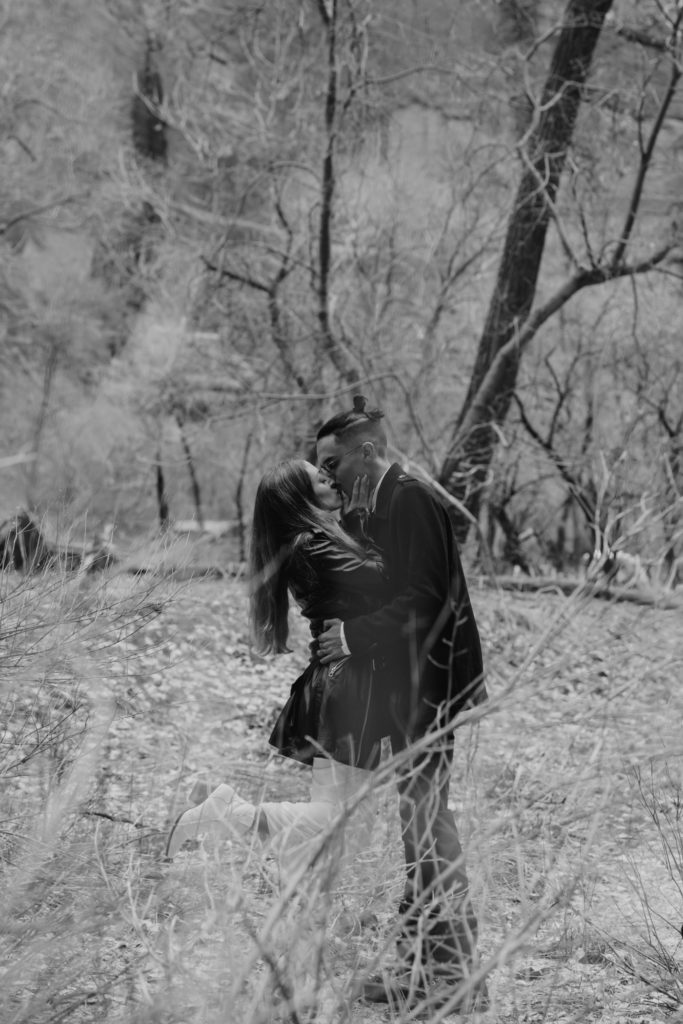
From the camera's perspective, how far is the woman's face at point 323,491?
323cm

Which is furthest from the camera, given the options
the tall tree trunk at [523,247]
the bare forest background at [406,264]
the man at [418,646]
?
the bare forest background at [406,264]

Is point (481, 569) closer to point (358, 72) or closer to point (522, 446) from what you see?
point (522, 446)

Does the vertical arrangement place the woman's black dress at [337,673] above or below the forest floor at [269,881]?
above

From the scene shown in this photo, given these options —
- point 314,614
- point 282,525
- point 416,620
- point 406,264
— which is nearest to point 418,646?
point 416,620

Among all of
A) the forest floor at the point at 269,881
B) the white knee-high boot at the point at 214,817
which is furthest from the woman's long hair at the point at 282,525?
the white knee-high boot at the point at 214,817

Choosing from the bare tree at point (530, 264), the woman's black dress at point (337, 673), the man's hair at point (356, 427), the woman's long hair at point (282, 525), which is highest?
the bare tree at point (530, 264)

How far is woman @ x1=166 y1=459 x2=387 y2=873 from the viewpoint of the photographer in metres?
3.14

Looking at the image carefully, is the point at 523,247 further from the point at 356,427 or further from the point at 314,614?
the point at 314,614

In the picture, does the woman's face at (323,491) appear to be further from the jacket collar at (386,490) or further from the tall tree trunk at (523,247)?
the tall tree trunk at (523,247)

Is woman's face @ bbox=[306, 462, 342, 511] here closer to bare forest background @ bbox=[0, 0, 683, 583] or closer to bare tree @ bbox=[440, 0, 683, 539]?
bare forest background @ bbox=[0, 0, 683, 583]

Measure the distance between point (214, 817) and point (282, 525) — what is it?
94 centimetres

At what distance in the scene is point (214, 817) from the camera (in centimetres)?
332

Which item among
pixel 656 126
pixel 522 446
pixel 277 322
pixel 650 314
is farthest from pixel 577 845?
pixel 650 314

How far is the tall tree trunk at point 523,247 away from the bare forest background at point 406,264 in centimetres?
3
